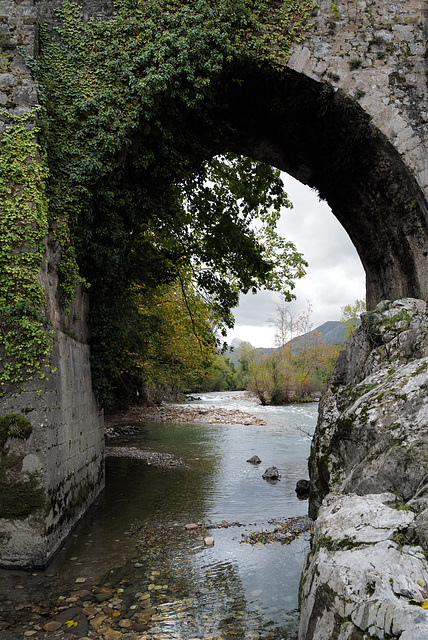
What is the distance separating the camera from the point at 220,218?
1038 cm

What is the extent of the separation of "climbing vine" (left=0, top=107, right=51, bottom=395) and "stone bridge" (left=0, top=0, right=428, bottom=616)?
278mm

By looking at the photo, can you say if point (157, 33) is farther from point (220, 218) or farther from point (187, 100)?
point (220, 218)

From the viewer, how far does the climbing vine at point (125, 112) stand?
19.9ft

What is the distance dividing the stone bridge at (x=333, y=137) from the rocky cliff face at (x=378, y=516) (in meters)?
3.00

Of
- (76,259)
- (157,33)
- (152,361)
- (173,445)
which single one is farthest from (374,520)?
(152,361)

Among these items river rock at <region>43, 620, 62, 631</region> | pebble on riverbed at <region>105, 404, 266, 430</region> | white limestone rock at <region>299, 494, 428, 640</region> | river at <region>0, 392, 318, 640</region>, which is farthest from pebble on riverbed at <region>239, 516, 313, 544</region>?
pebble on riverbed at <region>105, 404, 266, 430</region>

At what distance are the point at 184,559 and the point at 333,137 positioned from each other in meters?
6.95

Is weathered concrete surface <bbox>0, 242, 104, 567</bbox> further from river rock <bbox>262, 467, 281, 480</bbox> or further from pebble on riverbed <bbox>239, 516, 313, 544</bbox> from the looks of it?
river rock <bbox>262, 467, 281, 480</bbox>

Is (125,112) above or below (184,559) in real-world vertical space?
above

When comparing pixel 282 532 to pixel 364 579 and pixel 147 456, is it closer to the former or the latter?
pixel 364 579

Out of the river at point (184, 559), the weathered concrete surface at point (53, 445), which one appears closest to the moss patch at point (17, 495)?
the weathered concrete surface at point (53, 445)

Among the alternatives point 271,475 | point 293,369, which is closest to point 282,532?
point 271,475

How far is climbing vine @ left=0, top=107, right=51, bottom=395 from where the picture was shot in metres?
4.95

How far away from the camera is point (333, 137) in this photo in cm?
→ 772
